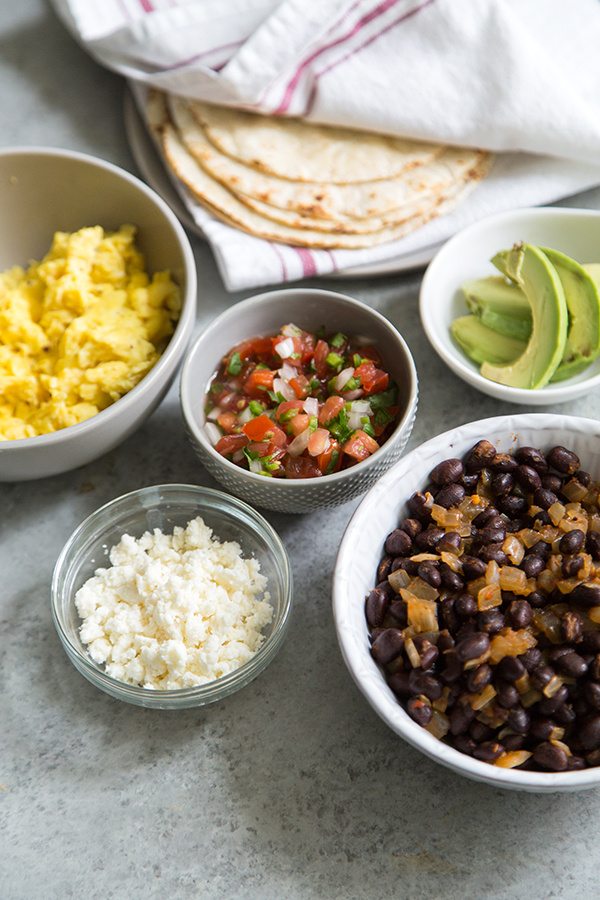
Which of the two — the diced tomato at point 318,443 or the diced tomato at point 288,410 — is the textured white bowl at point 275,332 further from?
the diced tomato at point 288,410

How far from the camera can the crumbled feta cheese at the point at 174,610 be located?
2.20 m

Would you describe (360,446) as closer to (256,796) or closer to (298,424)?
(298,424)

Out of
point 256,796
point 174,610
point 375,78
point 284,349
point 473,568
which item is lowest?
point 256,796

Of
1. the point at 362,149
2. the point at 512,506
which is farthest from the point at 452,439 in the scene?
the point at 362,149

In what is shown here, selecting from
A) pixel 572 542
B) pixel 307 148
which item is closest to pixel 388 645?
pixel 572 542

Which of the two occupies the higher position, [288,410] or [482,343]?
[288,410]

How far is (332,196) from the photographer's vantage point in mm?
3033

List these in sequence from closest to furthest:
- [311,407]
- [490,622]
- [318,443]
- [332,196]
→ [490,622] → [318,443] → [311,407] → [332,196]

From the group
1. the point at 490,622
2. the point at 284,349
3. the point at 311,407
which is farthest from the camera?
the point at 284,349

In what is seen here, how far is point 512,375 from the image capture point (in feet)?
8.95

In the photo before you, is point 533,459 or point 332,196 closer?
point 533,459

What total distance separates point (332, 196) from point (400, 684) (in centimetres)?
174

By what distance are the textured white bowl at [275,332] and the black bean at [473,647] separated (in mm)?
576

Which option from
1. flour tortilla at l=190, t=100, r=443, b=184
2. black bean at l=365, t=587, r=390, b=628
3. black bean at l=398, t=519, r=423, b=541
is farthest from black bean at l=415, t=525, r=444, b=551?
flour tortilla at l=190, t=100, r=443, b=184
